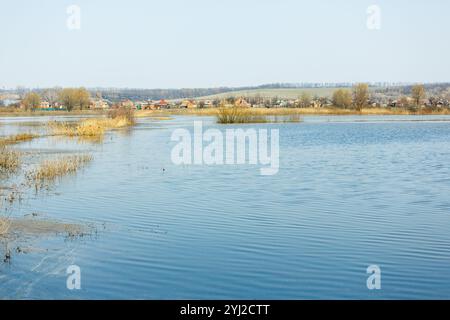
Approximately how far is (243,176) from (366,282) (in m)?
11.1

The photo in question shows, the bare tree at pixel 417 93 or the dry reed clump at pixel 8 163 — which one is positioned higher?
the bare tree at pixel 417 93

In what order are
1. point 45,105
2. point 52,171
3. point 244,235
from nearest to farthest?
point 244,235
point 52,171
point 45,105

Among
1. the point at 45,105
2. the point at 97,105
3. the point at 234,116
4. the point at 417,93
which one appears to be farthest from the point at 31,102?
the point at 417,93

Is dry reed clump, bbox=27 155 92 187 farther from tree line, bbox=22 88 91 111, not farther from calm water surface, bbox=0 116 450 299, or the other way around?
tree line, bbox=22 88 91 111

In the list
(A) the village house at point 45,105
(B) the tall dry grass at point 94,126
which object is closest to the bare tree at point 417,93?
(B) the tall dry grass at point 94,126

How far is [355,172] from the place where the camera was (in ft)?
64.4

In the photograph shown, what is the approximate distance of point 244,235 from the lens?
33.7 feet

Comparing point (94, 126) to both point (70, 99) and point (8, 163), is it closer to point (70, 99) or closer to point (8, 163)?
point (8, 163)

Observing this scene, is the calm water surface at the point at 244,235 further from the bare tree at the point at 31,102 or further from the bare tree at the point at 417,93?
the bare tree at the point at 31,102

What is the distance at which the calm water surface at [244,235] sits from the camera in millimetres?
7473

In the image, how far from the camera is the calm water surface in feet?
24.5

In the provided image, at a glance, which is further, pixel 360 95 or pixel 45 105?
pixel 45 105
